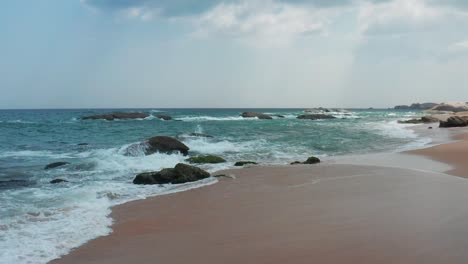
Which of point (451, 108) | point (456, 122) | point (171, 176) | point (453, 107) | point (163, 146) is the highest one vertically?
point (453, 107)

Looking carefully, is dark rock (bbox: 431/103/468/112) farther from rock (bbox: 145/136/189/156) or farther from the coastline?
the coastline

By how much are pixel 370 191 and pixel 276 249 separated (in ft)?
15.9

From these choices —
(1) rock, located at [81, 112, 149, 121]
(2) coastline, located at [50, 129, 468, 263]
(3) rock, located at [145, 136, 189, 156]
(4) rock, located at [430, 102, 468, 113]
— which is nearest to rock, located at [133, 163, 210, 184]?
(2) coastline, located at [50, 129, 468, 263]

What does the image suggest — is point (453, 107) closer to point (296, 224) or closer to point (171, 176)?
point (171, 176)

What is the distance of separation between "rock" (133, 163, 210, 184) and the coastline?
1.29 meters

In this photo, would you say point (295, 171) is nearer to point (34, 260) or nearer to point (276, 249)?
point (276, 249)

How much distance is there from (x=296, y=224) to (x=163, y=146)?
45.2 ft

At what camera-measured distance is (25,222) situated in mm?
7688

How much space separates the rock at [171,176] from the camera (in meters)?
12.1

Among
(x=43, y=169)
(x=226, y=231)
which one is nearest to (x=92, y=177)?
(x=43, y=169)

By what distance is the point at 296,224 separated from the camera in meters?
6.99

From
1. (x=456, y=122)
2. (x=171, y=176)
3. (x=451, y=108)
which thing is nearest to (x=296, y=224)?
(x=171, y=176)

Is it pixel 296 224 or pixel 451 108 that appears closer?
pixel 296 224

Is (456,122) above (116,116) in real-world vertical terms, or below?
above
